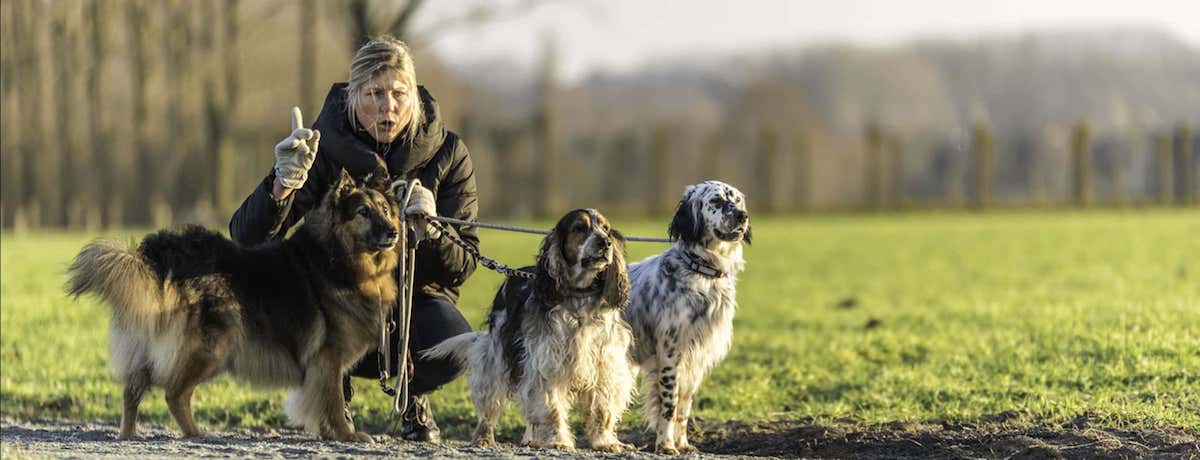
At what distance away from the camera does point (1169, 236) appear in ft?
103

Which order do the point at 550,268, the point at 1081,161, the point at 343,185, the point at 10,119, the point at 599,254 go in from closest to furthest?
the point at 599,254 → the point at 550,268 → the point at 343,185 → the point at 10,119 → the point at 1081,161

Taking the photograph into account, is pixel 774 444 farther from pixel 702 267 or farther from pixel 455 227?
pixel 455 227

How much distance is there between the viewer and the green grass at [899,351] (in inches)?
364

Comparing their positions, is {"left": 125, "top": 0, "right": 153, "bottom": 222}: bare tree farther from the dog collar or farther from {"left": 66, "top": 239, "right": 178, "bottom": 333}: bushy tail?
the dog collar

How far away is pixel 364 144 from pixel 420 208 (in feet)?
2.20

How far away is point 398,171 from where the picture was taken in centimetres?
789

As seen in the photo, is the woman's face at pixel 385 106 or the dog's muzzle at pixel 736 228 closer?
the dog's muzzle at pixel 736 228

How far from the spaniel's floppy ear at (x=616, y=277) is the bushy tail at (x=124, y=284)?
2330 mm

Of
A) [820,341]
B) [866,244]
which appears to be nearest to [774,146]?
[866,244]

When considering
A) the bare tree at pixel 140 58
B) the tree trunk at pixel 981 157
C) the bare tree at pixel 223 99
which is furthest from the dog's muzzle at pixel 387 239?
the tree trunk at pixel 981 157

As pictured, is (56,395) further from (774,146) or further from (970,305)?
(774,146)

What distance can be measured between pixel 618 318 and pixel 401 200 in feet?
4.54

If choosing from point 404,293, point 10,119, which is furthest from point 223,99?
point 404,293

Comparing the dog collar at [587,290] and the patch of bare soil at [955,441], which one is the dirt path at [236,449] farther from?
the patch of bare soil at [955,441]
